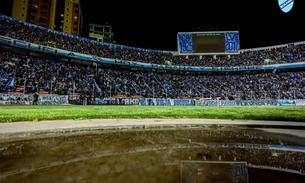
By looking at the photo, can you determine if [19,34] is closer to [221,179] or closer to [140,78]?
[140,78]

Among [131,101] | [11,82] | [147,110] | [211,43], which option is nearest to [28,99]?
[11,82]

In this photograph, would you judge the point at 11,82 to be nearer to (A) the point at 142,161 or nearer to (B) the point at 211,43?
(A) the point at 142,161

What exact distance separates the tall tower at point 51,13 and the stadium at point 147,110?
36.7 metres

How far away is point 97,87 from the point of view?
29891mm

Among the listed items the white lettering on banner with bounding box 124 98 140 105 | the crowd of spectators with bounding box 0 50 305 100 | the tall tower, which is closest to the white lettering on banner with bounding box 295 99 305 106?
the crowd of spectators with bounding box 0 50 305 100

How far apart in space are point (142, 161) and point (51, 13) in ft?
268

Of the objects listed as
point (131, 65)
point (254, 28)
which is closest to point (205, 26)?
point (254, 28)

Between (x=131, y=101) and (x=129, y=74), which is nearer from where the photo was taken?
(x=131, y=101)

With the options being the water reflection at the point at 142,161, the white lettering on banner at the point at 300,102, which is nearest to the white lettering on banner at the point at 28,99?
the water reflection at the point at 142,161

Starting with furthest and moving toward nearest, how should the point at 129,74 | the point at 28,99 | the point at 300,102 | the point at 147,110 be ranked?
the point at 129,74 → the point at 300,102 → the point at 28,99 → the point at 147,110

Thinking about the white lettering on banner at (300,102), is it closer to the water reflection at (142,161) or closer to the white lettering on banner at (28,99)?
the water reflection at (142,161)

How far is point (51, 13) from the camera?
6638 cm

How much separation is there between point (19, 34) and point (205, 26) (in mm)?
43500

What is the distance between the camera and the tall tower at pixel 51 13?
5800cm
